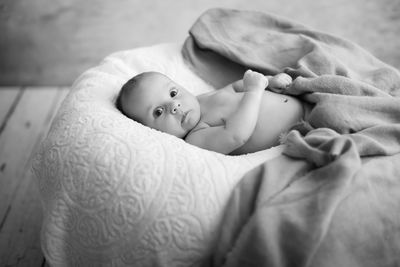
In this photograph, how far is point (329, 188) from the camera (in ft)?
2.83

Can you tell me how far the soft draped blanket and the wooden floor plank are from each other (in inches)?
56.2

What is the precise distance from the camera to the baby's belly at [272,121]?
46.2 inches

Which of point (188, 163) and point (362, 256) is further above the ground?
point (188, 163)

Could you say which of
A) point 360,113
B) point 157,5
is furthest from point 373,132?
point 157,5

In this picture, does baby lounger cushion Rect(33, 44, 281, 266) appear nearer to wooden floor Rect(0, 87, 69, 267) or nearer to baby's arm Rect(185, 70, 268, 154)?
baby's arm Rect(185, 70, 268, 154)

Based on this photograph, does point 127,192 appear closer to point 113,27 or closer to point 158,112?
point 158,112

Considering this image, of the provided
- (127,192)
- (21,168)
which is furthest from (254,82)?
(21,168)

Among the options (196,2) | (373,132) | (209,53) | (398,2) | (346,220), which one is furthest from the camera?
(196,2)

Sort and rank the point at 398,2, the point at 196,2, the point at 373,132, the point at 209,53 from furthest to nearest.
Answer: the point at 196,2
the point at 398,2
the point at 209,53
the point at 373,132

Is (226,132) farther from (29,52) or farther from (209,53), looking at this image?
(29,52)

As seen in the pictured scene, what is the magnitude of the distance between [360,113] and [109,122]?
673 mm

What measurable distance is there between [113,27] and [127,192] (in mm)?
1771

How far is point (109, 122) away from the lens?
3.43ft

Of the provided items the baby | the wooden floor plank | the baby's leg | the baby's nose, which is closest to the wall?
the wooden floor plank
